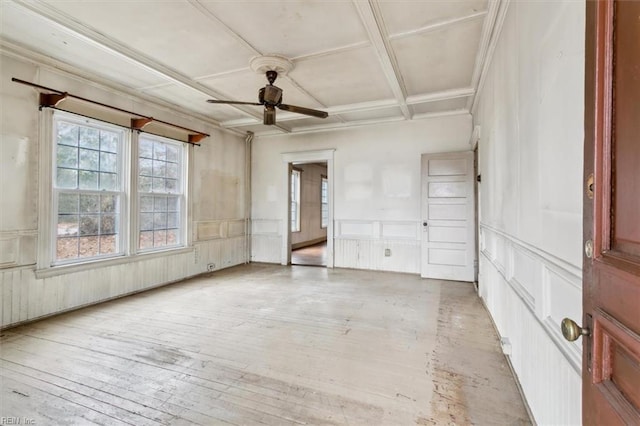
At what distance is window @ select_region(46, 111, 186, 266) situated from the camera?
11.5 feet

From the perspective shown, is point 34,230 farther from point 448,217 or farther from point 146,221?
point 448,217

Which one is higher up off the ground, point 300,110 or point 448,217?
point 300,110

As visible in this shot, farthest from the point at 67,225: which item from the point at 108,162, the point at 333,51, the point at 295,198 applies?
the point at 295,198

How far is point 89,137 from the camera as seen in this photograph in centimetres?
377

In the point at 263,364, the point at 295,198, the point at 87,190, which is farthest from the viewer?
the point at 295,198

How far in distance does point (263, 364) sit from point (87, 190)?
3.20m

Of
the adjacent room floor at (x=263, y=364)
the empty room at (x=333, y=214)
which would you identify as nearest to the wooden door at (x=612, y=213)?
the empty room at (x=333, y=214)

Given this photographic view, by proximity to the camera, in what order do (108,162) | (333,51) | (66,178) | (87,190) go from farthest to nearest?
(108,162), (87,190), (66,178), (333,51)

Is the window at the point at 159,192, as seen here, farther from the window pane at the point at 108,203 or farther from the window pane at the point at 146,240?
the window pane at the point at 108,203

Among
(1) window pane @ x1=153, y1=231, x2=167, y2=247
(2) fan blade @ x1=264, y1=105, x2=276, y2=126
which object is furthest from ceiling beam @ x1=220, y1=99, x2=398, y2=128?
(1) window pane @ x1=153, y1=231, x2=167, y2=247

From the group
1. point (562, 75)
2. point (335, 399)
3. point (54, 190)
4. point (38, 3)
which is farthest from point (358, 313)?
point (38, 3)

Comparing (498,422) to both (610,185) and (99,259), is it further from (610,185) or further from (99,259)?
(99,259)

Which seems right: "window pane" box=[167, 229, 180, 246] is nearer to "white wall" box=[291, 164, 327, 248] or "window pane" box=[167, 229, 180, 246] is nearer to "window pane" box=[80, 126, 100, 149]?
"window pane" box=[80, 126, 100, 149]

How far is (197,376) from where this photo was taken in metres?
2.14
